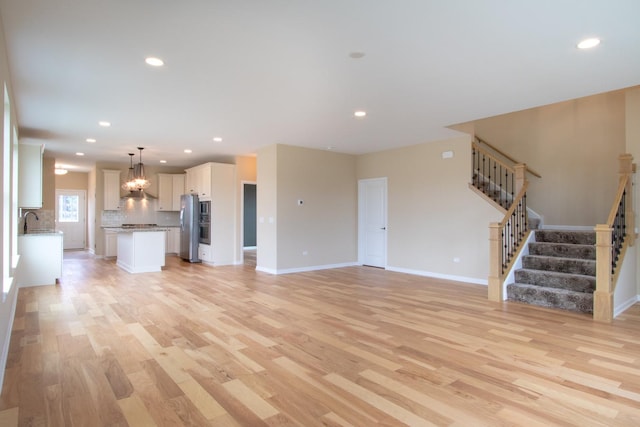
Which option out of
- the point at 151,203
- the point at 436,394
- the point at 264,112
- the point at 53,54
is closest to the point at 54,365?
the point at 53,54

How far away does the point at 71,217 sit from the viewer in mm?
12180

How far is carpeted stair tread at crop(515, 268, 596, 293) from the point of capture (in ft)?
15.3

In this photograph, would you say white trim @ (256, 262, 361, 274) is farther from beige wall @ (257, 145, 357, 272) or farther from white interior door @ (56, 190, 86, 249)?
white interior door @ (56, 190, 86, 249)

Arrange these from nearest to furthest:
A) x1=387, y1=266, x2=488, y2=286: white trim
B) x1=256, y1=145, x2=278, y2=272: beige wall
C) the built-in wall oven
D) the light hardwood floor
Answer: the light hardwood floor < x1=387, y1=266, x2=488, y2=286: white trim < x1=256, y1=145, x2=278, y2=272: beige wall < the built-in wall oven

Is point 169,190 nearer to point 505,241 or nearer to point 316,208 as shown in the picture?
point 316,208

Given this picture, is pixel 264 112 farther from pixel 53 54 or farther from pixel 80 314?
pixel 80 314

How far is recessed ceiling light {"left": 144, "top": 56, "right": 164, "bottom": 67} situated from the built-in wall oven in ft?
17.9

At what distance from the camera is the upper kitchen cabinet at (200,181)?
8.66 metres

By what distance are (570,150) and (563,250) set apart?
245cm

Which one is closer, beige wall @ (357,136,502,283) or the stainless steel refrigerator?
beige wall @ (357,136,502,283)

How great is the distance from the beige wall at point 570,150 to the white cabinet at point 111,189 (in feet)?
29.9

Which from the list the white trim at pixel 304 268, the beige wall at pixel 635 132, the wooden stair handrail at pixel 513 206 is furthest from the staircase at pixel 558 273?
the white trim at pixel 304 268

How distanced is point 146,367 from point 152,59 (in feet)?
8.74

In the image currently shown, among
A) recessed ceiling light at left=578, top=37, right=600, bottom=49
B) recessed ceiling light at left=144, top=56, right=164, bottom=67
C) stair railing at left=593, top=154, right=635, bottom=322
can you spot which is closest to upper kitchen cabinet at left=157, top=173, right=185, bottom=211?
recessed ceiling light at left=144, top=56, right=164, bottom=67
